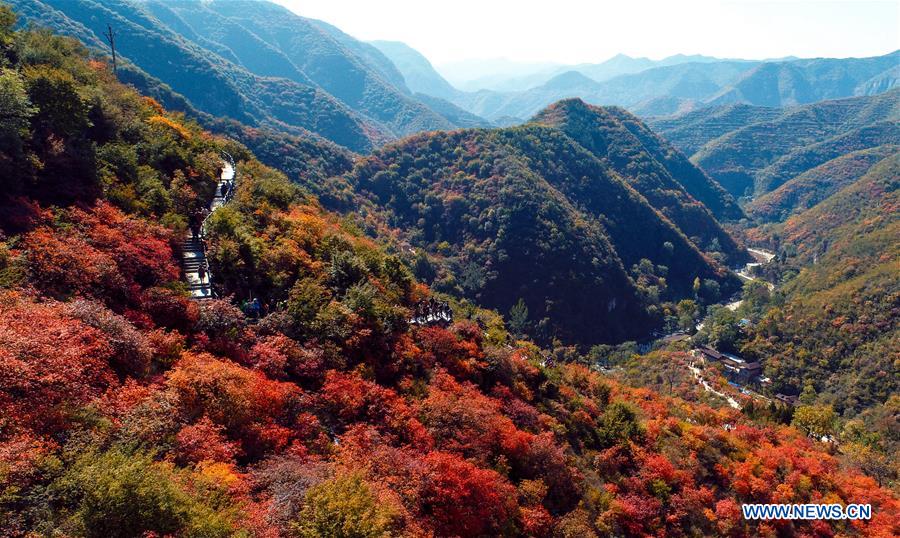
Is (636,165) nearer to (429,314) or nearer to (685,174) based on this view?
(685,174)

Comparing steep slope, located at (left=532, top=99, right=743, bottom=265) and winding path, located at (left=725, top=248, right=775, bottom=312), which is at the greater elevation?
steep slope, located at (left=532, top=99, right=743, bottom=265)

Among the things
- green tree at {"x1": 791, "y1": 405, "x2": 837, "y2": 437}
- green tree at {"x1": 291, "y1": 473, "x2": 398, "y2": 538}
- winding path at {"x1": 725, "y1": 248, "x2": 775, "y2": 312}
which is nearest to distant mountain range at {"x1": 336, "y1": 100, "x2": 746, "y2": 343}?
winding path at {"x1": 725, "y1": 248, "x2": 775, "y2": 312}

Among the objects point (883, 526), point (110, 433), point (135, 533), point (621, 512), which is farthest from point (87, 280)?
point (883, 526)

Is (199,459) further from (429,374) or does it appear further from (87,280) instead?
(429,374)

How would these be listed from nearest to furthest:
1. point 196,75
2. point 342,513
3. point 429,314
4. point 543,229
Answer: point 342,513 → point 429,314 → point 543,229 → point 196,75

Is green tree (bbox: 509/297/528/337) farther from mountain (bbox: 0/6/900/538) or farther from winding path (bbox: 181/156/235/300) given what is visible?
winding path (bbox: 181/156/235/300)

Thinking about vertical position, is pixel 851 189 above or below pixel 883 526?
above

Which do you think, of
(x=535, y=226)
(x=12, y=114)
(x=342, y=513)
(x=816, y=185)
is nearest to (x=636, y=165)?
(x=535, y=226)
